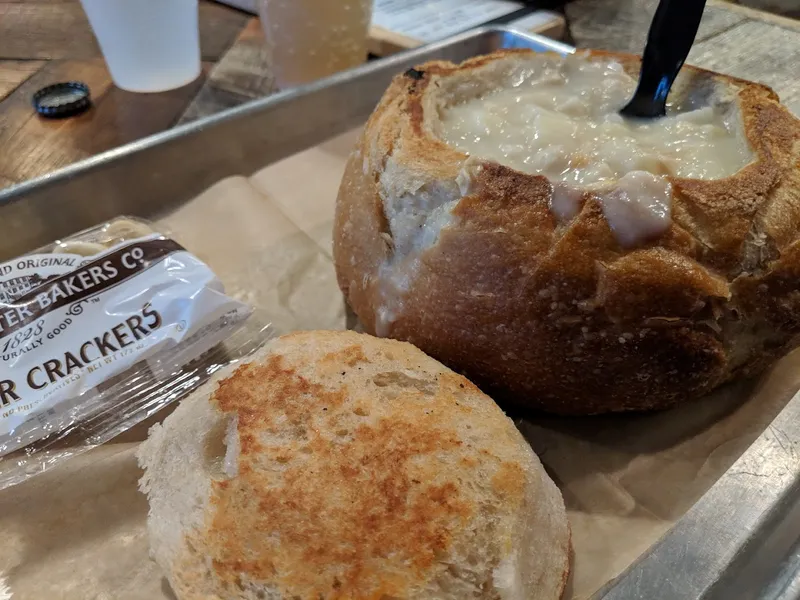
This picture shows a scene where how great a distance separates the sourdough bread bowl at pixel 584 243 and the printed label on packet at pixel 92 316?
0.29m

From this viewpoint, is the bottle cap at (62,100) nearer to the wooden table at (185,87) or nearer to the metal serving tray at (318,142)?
the wooden table at (185,87)

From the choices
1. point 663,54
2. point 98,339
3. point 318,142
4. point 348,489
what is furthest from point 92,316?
point 663,54

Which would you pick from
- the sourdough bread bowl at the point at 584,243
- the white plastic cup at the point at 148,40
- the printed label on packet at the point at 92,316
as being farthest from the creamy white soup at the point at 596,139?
the white plastic cup at the point at 148,40

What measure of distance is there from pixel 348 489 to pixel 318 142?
1.07 metres

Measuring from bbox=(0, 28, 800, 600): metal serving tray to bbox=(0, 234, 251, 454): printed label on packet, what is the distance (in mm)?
227

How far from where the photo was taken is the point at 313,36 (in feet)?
5.43

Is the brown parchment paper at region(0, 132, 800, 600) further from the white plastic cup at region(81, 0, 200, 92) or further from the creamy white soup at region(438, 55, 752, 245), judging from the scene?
the white plastic cup at region(81, 0, 200, 92)

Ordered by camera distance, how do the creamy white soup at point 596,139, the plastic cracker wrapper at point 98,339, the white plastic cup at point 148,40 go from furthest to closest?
1. the white plastic cup at point 148,40
2. the plastic cracker wrapper at point 98,339
3. the creamy white soup at point 596,139

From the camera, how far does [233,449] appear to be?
0.74 metres

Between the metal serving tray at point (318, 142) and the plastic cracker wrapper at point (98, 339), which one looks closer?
the metal serving tray at point (318, 142)

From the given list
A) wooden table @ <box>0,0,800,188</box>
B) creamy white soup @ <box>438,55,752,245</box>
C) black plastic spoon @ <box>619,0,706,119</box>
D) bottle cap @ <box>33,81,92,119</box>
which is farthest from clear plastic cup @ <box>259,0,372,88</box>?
black plastic spoon @ <box>619,0,706,119</box>

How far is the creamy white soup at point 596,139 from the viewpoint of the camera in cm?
80

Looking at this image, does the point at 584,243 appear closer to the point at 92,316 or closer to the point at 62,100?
the point at 92,316

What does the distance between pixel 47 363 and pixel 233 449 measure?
41 cm
